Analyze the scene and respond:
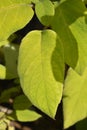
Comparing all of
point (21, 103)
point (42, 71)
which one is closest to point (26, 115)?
point (21, 103)

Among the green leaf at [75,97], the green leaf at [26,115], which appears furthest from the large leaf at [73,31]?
the green leaf at [26,115]

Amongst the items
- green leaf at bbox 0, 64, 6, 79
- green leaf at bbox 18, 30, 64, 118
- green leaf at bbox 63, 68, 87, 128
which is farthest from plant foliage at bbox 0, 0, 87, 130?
green leaf at bbox 0, 64, 6, 79

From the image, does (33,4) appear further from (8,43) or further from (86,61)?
(8,43)

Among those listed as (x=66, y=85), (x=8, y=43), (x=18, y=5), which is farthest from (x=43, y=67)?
(x=8, y=43)

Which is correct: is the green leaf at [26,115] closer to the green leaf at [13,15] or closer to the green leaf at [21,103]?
the green leaf at [21,103]

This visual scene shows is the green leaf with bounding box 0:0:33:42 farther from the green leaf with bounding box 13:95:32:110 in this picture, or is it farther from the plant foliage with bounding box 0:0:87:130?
the green leaf with bounding box 13:95:32:110

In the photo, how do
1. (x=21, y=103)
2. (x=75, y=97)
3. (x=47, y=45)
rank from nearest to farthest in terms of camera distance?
(x=47, y=45)
(x=75, y=97)
(x=21, y=103)

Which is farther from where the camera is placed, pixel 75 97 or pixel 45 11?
pixel 75 97

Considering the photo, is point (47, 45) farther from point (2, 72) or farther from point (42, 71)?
point (2, 72)
